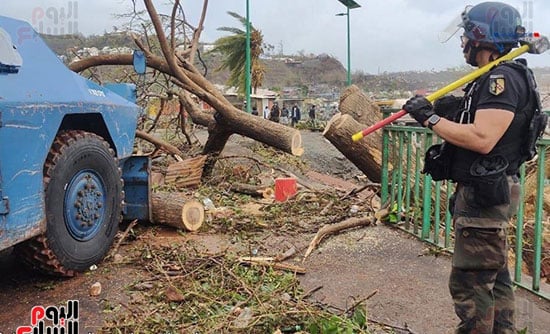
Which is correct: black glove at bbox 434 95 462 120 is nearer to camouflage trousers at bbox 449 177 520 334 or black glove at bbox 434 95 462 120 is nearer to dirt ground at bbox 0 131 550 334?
camouflage trousers at bbox 449 177 520 334

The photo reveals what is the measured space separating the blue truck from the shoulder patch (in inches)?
104

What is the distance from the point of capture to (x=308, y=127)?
982 inches

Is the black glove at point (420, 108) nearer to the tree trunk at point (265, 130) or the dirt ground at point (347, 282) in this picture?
the dirt ground at point (347, 282)

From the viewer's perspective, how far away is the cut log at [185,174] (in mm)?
8070

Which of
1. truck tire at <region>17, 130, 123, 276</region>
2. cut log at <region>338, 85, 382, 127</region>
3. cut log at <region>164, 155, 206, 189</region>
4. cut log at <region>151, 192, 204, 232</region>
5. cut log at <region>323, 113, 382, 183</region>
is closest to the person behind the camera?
truck tire at <region>17, 130, 123, 276</region>

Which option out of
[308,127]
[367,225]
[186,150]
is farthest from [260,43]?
[367,225]

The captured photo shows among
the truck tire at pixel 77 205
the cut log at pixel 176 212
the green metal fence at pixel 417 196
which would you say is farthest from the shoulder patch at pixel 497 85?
the cut log at pixel 176 212

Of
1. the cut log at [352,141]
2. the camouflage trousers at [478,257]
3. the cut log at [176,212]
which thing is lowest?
the cut log at [176,212]

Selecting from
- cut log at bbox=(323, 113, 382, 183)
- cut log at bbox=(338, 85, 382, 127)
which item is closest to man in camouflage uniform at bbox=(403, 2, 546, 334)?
cut log at bbox=(323, 113, 382, 183)

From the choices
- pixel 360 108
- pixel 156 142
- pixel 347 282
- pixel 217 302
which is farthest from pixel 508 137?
pixel 156 142

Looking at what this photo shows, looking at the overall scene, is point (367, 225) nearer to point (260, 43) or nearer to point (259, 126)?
point (259, 126)

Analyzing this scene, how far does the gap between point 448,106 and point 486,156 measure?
0.53m

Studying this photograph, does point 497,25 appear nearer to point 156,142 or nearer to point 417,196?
point 417,196

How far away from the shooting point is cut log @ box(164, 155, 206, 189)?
8070 mm
